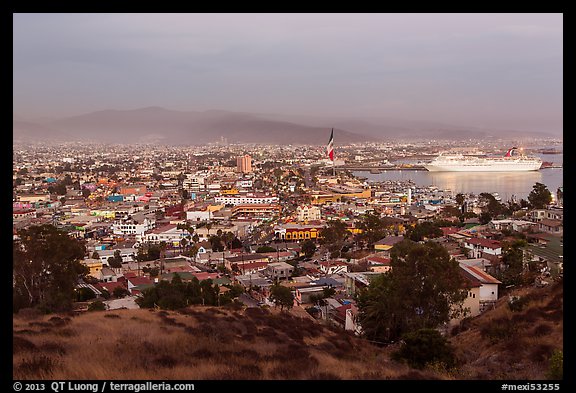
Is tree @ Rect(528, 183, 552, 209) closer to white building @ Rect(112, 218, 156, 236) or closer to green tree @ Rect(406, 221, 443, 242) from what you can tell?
green tree @ Rect(406, 221, 443, 242)

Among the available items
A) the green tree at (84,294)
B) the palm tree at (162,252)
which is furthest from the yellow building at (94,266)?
the green tree at (84,294)

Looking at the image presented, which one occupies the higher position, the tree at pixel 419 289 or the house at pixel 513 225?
the tree at pixel 419 289

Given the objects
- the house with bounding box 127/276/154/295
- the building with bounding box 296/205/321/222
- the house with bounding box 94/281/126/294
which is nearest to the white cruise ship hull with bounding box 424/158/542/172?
the building with bounding box 296/205/321/222

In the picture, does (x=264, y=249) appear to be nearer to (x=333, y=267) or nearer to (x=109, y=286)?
(x=333, y=267)

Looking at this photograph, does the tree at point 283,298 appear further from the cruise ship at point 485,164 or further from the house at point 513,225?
the cruise ship at point 485,164

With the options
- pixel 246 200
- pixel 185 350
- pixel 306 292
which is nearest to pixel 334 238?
pixel 306 292
